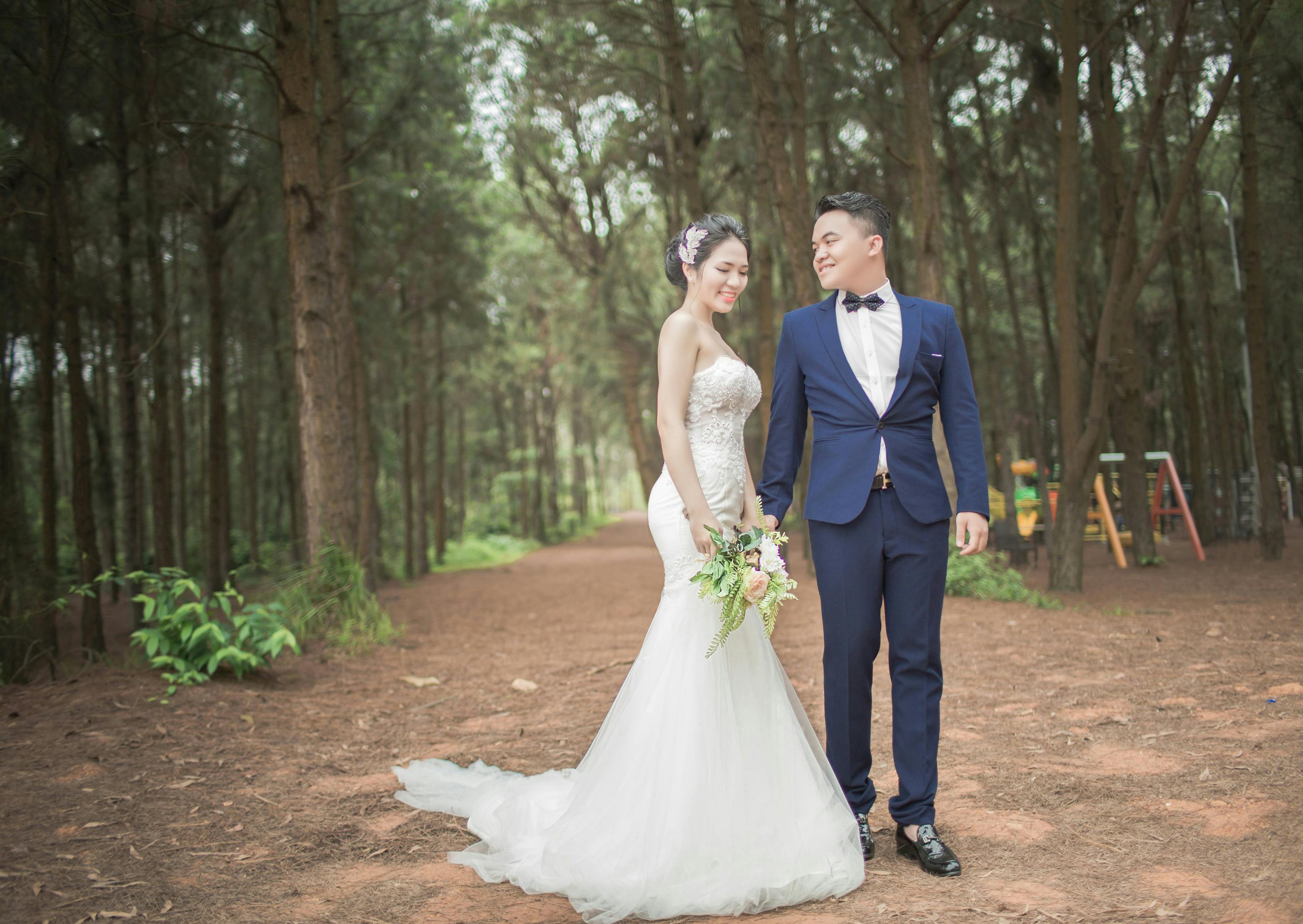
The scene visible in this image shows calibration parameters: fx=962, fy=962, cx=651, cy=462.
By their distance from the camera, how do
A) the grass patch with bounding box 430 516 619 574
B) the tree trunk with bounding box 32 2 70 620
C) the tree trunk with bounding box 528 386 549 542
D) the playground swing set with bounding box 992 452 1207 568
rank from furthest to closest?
1. the tree trunk with bounding box 528 386 549 542
2. the grass patch with bounding box 430 516 619 574
3. the playground swing set with bounding box 992 452 1207 568
4. the tree trunk with bounding box 32 2 70 620

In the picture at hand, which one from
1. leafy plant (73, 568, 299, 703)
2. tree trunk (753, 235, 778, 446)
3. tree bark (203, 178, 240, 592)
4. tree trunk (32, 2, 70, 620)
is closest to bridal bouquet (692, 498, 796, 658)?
leafy plant (73, 568, 299, 703)

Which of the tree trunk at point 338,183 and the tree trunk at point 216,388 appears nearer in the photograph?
the tree trunk at point 338,183

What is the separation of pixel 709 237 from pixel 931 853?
225 cm

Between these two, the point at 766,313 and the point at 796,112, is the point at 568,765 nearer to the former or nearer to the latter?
the point at 796,112

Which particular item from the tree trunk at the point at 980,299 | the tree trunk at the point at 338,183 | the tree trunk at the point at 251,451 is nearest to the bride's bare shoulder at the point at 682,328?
the tree trunk at the point at 338,183

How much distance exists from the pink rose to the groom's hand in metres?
0.66

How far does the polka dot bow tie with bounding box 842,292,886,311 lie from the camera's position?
3436 millimetres

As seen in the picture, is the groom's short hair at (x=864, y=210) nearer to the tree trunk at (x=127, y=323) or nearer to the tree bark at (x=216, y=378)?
the tree trunk at (x=127, y=323)

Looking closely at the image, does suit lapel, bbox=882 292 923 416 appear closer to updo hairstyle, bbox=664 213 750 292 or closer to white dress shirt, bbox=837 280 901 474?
white dress shirt, bbox=837 280 901 474

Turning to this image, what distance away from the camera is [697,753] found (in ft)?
10.7

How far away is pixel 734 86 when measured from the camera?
15.0 metres

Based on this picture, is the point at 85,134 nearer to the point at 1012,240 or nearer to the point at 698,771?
the point at 698,771

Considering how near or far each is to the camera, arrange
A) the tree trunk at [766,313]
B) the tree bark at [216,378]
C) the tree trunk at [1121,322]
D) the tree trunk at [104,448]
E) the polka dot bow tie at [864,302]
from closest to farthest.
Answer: the polka dot bow tie at [864,302] → the tree trunk at [104,448] → the tree trunk at [1121,322] → the tree bark at [216,378] → the tree trunk at [766,313]

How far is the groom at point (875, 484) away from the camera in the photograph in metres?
3.27
